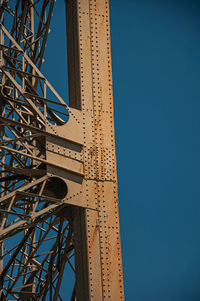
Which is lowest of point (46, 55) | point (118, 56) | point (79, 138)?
point (79, 138)

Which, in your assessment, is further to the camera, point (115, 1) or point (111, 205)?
point (115, 1)

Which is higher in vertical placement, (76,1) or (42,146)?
(76,1)

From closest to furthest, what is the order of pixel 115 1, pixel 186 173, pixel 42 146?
1. pixel 42 146
2. pixel 186 173
3. pixel 115 1

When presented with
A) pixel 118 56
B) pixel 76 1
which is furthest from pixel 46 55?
pixel 76 1

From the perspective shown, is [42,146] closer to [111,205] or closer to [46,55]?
[111,205]

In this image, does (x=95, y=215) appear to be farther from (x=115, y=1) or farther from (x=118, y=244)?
(x=115, y=1)

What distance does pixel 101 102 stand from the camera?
1485cm

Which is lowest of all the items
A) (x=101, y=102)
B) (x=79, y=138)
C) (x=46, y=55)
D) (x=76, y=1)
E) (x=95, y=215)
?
(x=95, y=215)

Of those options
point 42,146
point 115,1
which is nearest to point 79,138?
point 42,146

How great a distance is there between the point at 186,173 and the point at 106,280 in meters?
43.1

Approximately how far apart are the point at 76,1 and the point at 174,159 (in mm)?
42945

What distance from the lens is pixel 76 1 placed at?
49.6ft

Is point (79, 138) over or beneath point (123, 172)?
beneath

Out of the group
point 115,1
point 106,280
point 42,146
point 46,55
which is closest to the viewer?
point 106,280
